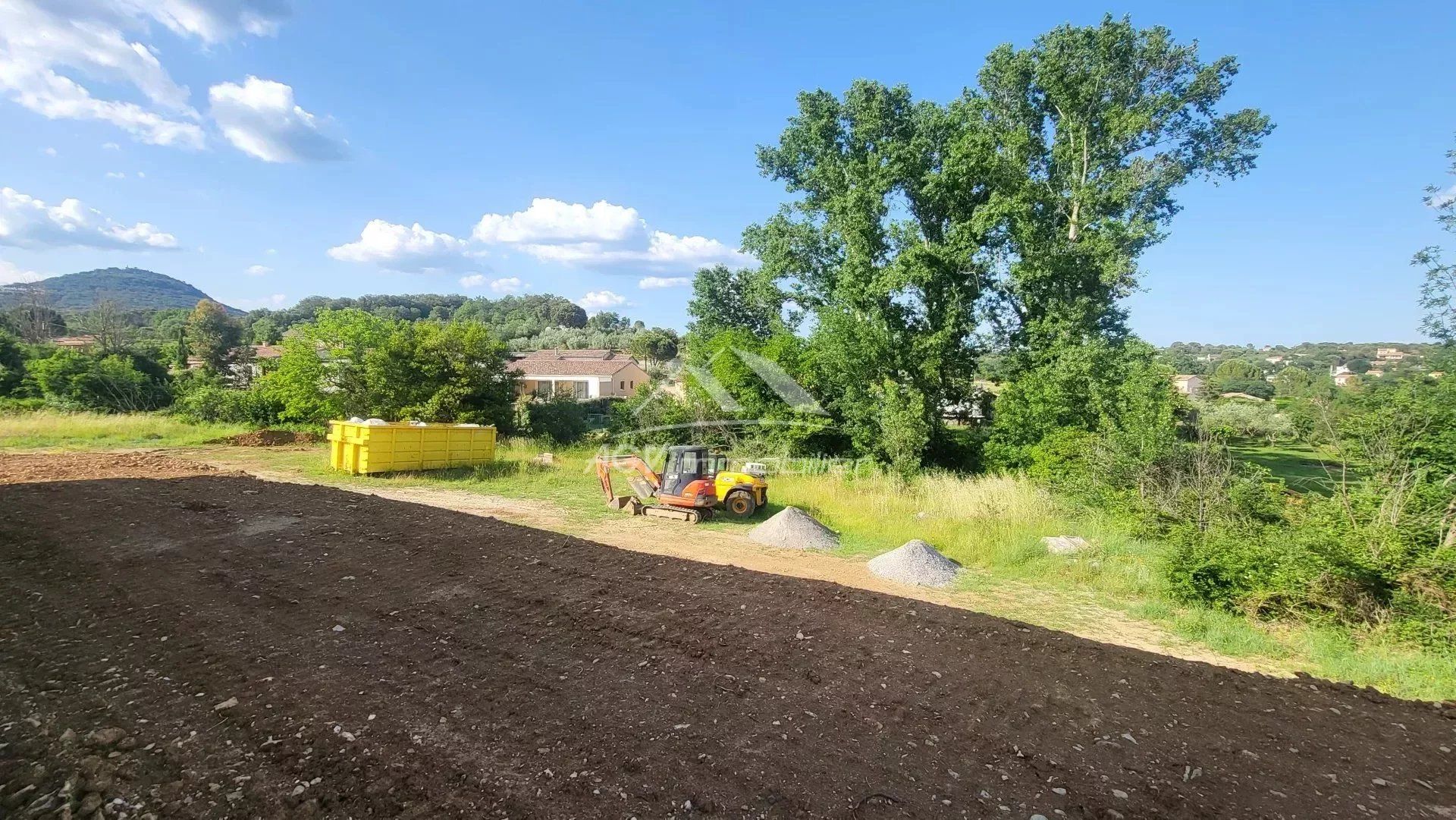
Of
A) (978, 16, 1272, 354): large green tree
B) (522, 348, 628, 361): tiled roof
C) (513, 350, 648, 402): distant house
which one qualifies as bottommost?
(513, 350, 648, 402): distant house

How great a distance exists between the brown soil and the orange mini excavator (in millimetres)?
14859

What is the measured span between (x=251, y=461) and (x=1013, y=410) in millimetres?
21960

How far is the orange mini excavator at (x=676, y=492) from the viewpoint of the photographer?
12633 millimetres

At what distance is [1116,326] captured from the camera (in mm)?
20047

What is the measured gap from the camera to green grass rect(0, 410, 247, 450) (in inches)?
785

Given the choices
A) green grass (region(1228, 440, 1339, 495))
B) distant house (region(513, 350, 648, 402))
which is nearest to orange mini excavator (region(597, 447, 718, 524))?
green grass (region(1228, 440, 1339, 495))

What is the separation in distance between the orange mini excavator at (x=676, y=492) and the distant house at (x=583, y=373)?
3373cm

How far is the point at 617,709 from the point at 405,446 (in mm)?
14237

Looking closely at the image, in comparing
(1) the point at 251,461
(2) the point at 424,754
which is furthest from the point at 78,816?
(1) the point at 251,461

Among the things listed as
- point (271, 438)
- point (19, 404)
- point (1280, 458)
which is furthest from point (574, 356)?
point (1280, 458)

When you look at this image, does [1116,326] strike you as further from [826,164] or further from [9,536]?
[9,536]

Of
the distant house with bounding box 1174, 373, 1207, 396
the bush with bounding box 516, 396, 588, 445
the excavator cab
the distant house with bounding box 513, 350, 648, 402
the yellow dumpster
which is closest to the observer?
the excavator cab

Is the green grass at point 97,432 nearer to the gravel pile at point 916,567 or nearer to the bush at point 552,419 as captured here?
the bush at point 552,419

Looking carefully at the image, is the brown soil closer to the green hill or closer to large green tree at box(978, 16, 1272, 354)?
large green tree at box(978, 16, 1272, 354)
